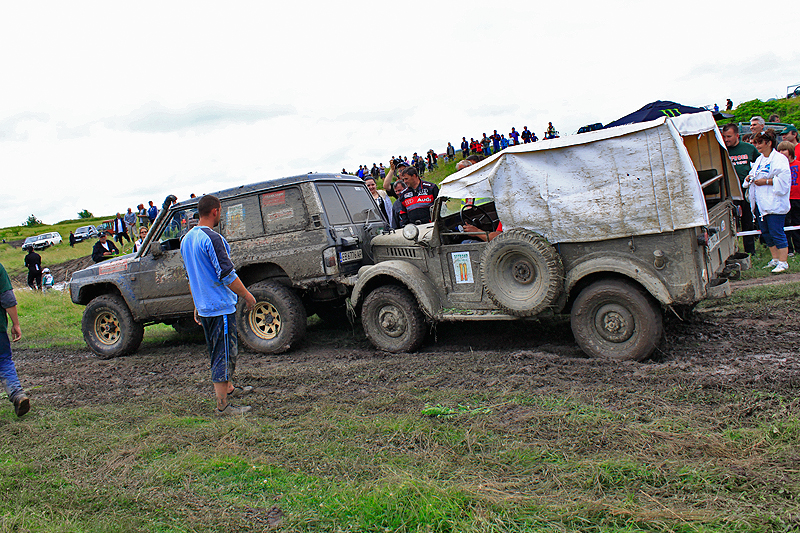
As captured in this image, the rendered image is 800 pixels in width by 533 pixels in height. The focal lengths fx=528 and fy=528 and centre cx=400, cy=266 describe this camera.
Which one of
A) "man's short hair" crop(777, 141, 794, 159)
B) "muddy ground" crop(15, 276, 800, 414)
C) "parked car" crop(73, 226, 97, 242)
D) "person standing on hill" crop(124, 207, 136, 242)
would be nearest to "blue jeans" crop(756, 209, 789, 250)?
"muddy ground" crop(15, 276, 800, 414)

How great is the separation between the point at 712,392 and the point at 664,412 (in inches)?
21.2

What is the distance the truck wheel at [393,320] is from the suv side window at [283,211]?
4.74 feet

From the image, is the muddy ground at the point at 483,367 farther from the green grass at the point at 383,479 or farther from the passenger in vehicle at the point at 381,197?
the passenger in vehicle at the point at 381,197

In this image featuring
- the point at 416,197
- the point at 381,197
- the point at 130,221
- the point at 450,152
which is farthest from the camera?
the point at 450,152

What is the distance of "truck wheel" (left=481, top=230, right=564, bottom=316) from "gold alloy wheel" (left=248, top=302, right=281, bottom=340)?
9.76 feet

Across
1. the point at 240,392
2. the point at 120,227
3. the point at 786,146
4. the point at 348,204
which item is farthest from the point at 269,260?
the point at 120,227

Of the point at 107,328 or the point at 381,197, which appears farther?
the point at 381,197

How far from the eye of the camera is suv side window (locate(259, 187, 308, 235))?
695 cm

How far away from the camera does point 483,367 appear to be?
5.19 m

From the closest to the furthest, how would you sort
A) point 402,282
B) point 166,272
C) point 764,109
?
1. point 402,282
2. point 166,272
3. point 764,109

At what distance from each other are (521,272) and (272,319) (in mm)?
3442

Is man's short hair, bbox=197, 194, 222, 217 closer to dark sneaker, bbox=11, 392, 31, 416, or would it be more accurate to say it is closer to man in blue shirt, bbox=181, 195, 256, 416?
man in blue shirt, bbox=181, 195, 256, 416

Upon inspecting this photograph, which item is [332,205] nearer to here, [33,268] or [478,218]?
[478,218]

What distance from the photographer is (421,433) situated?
3.77 metres
